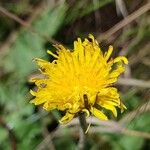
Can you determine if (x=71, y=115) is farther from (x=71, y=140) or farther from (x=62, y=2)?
(x=62, y=2)

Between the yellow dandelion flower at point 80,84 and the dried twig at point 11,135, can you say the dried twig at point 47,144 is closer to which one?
the dried twig at point 11,135

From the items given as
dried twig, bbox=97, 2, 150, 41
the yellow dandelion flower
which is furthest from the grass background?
the yellow dandelion flower

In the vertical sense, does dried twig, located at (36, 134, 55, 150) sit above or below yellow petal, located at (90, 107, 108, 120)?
below

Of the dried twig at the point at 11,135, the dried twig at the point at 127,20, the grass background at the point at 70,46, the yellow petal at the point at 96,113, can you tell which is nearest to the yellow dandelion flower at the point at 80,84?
the yellow petal at the point at 96,113

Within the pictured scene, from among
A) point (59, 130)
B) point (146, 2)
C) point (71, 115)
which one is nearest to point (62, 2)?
point (146, 2)

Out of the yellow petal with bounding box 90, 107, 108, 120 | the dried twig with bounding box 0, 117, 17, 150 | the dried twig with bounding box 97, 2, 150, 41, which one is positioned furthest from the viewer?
the dried twig with bounding box 97, 2, 150, 41

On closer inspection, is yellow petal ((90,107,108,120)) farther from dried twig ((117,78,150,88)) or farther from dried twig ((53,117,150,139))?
dried twig ((117,78,150,88))
